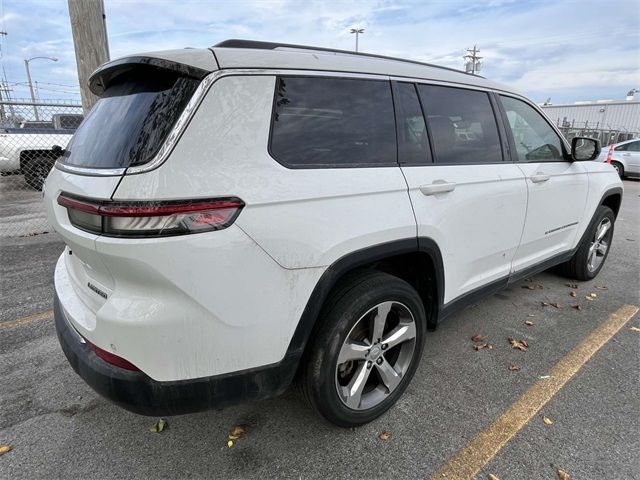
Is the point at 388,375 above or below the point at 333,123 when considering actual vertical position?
below

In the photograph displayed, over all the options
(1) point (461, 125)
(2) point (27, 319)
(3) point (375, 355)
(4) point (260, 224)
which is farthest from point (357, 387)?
(2) point (27, 319)

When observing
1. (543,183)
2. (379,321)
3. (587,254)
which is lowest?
(587,254)

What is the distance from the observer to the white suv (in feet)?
4.99

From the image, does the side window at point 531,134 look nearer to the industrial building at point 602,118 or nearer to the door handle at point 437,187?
the door handle at point 437,187

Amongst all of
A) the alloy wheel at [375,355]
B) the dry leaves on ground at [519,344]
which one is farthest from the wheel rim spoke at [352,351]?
the dry leaves on ground at [519,344]

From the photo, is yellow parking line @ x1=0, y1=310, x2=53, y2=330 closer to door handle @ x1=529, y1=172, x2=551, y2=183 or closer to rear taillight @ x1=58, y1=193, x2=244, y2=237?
rear taillight @ x1=58, y1=193, x2=244, y2=237

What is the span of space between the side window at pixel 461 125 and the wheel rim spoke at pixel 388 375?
122 centimetres

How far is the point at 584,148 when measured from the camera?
361 cm

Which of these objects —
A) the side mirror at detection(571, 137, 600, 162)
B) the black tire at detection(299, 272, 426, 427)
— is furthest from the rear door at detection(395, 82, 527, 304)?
the side mirror at detection(571, 137, 600, 162)

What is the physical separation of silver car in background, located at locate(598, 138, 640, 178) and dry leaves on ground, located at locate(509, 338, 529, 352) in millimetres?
13866

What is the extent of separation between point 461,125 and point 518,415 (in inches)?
70.3

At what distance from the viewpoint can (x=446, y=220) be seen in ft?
7.76

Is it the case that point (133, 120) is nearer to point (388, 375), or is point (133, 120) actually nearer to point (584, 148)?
point (388, 375)

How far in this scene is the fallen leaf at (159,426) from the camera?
222 centimetres
